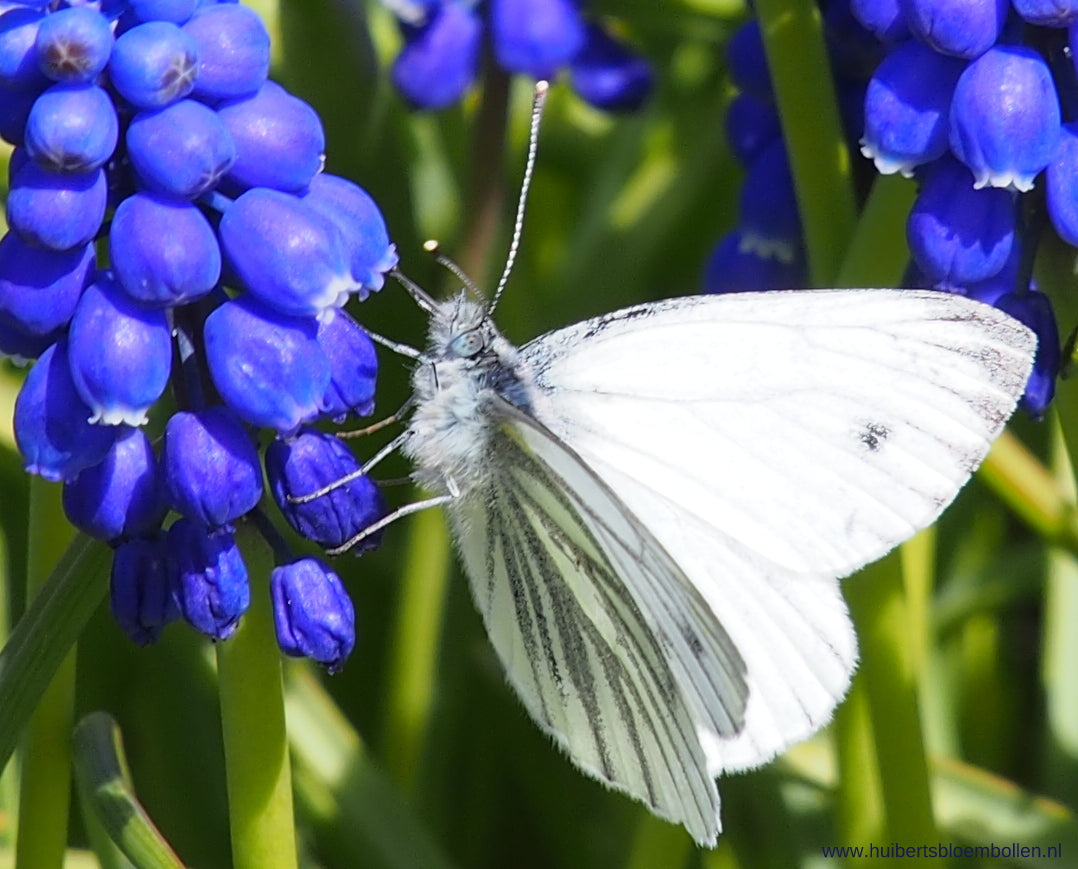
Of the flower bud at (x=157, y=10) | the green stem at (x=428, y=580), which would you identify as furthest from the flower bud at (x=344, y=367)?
the green stem at (x=428, y=580)

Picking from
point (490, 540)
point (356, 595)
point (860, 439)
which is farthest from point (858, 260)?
point (356, 595)

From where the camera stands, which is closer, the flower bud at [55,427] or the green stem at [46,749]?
the flower bud at [55,427]

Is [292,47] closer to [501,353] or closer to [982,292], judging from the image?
[501,353]

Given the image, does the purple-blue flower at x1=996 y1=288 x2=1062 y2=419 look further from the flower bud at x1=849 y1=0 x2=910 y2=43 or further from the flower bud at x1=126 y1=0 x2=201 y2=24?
the flower bud at x1=126 y1=0 x2=201 y2=24

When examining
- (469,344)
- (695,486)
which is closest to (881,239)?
(695,486)

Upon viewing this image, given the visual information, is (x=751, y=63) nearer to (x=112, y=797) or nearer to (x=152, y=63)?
(x=152, y=63)

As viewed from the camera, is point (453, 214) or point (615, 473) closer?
point (615, 473)

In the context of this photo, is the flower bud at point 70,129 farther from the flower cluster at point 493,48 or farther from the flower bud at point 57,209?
the flower cluster at point 493,48
